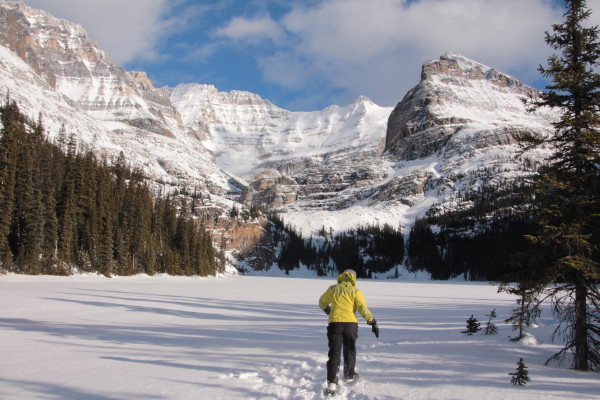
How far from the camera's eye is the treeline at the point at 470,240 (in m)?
130

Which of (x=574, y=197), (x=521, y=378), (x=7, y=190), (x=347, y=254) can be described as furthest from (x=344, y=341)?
(x=347, y=254)

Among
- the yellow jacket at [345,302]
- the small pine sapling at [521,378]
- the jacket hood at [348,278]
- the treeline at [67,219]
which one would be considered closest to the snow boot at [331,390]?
the yellow jacket at [345,302]

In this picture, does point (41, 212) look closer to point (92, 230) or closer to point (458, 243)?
point (92, 230)

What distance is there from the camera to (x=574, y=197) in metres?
9.76

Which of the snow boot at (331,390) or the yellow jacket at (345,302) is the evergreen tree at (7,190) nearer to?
the yellow jacket at (345,302)

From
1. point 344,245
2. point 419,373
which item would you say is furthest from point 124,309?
point 344,245

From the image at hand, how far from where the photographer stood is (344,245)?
181375 millimetres

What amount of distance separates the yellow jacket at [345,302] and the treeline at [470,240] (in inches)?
4986

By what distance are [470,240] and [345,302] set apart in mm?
153668

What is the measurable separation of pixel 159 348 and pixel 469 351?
345 inches

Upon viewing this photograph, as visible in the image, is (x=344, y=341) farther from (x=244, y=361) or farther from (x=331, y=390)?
(x=244, y=361)

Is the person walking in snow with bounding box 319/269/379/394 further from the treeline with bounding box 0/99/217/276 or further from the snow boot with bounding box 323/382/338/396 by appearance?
the treeline with bounding box 0/99/217/276

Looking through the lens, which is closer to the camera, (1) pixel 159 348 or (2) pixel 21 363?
(2) pixel 21 363

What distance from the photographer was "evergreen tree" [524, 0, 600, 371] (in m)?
9.21
